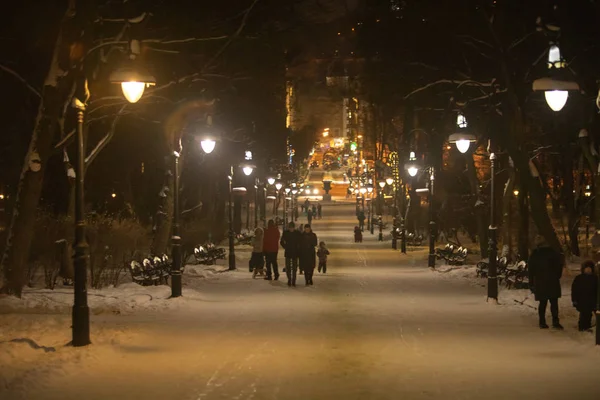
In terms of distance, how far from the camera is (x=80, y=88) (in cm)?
1512

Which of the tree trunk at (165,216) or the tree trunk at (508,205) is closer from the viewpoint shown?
the tree trunk at (165,216)

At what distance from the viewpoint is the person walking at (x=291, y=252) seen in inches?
1091

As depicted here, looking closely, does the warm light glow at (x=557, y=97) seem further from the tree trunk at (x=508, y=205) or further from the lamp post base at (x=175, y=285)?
the tree trunk at (x=508, y=205)

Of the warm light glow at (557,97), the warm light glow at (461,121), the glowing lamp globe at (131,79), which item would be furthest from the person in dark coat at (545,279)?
the warm light glow at (461,121)

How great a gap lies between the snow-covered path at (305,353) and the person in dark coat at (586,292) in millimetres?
483

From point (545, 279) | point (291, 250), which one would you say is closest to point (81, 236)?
point (545, 279)

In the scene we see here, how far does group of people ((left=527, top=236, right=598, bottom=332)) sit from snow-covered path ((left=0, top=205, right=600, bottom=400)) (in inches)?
15.2

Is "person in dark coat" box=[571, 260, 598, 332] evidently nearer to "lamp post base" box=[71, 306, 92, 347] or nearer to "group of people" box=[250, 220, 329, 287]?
"lamp post base" box=[71, 306, 92, 347]

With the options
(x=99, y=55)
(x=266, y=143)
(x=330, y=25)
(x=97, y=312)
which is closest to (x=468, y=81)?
(x=330, y=25)

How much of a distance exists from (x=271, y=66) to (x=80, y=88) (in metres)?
16.9

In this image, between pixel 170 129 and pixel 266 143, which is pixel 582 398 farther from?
pixel 266 143

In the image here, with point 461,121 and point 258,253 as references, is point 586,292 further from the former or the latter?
point 258,253

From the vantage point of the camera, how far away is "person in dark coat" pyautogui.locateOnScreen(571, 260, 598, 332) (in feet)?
52.9

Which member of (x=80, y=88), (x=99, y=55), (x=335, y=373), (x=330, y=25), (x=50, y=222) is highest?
(x=330, y=25)
